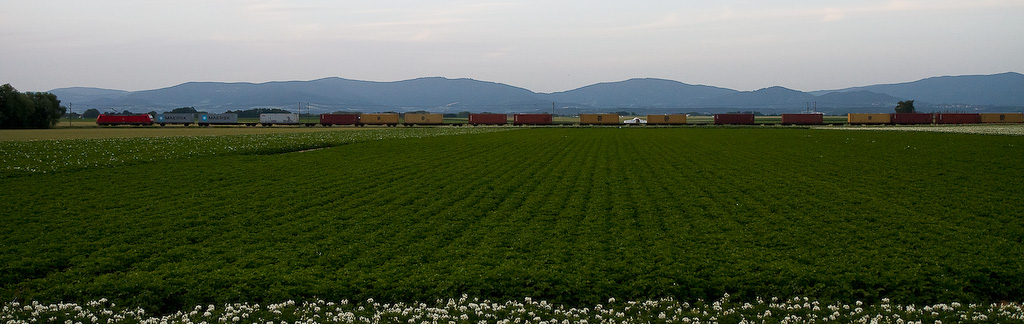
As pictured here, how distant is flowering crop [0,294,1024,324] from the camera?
9.38 metres

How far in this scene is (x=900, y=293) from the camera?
10531 mm

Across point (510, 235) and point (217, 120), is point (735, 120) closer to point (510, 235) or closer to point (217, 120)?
point (217, 120)

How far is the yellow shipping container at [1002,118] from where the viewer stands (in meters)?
126

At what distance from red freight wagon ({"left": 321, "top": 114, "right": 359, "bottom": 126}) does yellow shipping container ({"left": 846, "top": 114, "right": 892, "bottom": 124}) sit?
96.7 meters

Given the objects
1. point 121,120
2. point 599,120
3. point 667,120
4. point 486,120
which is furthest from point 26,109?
point 667,120

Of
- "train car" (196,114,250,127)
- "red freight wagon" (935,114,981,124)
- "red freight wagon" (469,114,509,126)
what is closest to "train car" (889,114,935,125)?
"red freight wagon" (935,114,981,124)

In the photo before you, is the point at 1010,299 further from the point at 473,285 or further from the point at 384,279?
the point at 384,279

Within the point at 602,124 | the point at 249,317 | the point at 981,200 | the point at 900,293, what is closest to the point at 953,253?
the point at 900,293

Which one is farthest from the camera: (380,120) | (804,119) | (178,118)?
(178,118)

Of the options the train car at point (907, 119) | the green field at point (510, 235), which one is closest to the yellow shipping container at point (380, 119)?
the train car at point (907, 119)

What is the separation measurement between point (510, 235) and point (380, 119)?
12557cm

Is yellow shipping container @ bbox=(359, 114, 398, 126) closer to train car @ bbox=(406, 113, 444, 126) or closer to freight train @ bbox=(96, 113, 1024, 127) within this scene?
freight train @ bbox=(96, 113, 1024, 127)

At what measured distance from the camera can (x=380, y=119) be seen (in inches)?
A: 5404

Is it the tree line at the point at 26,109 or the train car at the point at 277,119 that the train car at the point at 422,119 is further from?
the tree line at the point at 26,109
